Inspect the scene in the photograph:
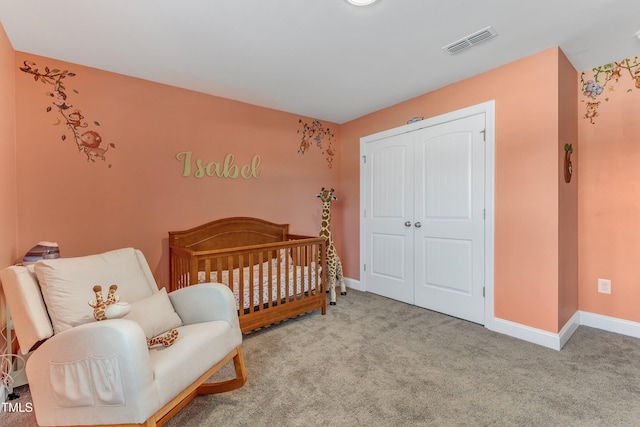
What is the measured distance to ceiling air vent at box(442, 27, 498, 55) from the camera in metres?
1.94

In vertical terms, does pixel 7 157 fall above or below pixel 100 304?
above

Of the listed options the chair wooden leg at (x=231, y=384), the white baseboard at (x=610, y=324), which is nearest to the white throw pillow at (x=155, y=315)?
the chair wooden leg at (x=231, y=384)

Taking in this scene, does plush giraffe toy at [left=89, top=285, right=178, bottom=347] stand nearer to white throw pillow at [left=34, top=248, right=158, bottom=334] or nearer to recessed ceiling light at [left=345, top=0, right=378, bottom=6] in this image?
white throw pillow at [left=34, top=248, right=158, bottom=334]

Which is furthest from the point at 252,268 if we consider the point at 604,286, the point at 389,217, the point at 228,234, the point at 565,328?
the point at 604,286

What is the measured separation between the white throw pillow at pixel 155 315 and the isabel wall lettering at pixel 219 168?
4.85ft

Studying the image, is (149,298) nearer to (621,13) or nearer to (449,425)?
(449,425)

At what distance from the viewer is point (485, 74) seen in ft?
8.25

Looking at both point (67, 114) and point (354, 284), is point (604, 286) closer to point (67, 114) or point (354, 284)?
point (354, 284)

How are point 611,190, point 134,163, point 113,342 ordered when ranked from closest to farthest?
point 113,342
point 611,190
point 134,163

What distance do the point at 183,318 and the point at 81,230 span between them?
4.38 feet

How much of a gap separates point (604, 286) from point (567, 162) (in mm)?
1153

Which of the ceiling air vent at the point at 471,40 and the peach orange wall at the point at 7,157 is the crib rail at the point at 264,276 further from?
the ceiling air vent at the point at 471,40

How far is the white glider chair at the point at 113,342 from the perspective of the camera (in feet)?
3.76

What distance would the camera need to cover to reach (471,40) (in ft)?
6.66
